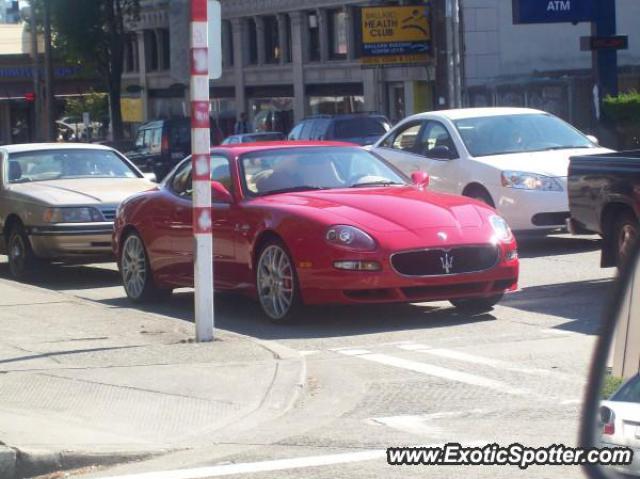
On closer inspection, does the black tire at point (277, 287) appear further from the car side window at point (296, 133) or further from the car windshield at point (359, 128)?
the car side window at point (296, 133)

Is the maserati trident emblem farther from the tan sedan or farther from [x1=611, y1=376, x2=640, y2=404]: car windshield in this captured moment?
[x1=611, y1=376, x2=640, y2=404]: car windshield

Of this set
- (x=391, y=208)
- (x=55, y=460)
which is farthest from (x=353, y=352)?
(x=55, y=460)

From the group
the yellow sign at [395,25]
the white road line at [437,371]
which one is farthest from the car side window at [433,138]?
the yellow sign at [395,25]

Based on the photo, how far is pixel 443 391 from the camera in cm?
782

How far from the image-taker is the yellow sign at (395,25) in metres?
35.8

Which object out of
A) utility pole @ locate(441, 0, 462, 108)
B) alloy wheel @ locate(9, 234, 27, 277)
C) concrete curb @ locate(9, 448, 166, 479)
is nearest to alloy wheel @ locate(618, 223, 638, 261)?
concrete curb @ locate(9, 448, 166, 479)

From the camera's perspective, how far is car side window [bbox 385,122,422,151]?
17094 millimetres

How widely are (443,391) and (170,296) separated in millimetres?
5803

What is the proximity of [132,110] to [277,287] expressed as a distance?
5250 centimetres

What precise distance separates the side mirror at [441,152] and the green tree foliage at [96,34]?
118ft

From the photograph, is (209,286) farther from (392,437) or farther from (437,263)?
(392,437)

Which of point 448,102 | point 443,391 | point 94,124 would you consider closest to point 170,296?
point 443,391

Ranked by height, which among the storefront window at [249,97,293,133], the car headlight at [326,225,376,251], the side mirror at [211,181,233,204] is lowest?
the car headlight at [326,225,376,251]

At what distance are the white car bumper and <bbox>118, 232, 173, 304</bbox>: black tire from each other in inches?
178
